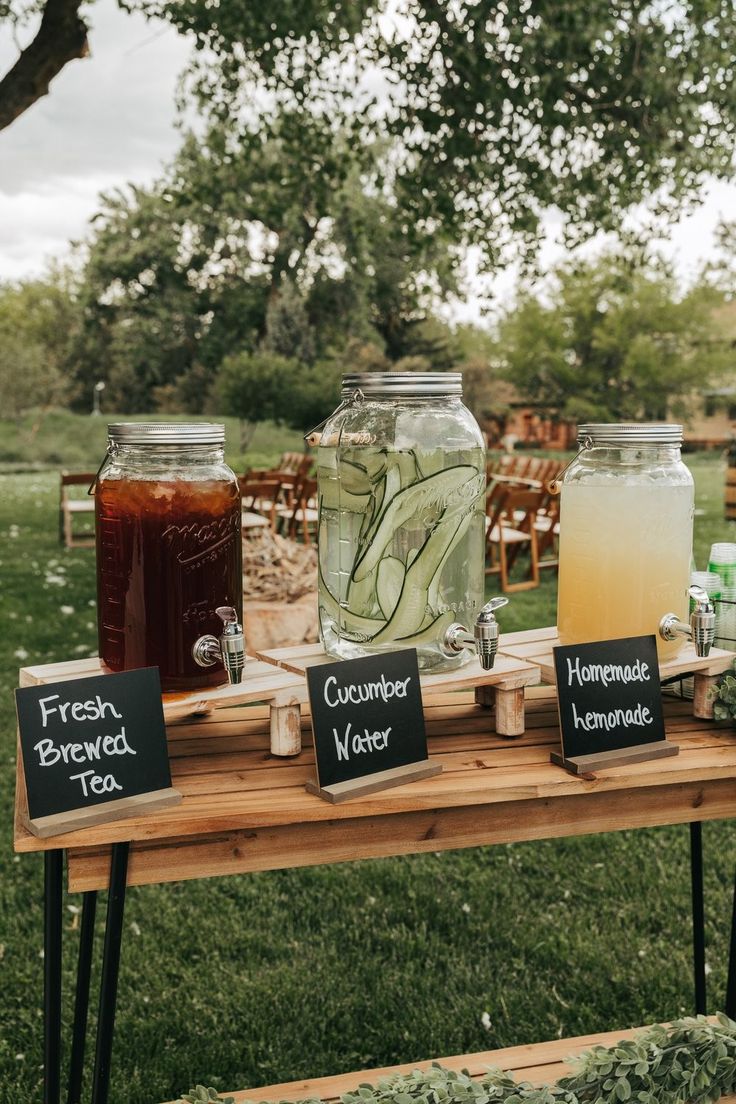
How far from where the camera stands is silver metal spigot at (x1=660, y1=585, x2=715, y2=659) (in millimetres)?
1544

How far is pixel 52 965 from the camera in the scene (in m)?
1.37

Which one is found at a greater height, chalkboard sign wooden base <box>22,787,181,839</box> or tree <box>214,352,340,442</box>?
tree <box>214,352,340,442</box>

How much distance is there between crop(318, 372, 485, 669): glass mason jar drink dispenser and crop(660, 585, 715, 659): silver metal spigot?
0.34 m

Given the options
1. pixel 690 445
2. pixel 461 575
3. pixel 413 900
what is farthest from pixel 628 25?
pixel 690 445

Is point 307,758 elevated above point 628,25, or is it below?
below

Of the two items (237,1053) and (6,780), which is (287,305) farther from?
(237,1053)

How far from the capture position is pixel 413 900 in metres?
3.22

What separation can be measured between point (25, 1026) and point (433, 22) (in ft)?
20.9

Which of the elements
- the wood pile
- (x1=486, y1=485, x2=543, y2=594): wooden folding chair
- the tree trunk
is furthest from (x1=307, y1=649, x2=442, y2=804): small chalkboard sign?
the tree trunk

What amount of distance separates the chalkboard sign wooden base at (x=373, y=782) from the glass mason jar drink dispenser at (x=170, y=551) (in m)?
0.20

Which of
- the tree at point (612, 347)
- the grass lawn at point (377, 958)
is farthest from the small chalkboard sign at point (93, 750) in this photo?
the tree at point (612, 347)

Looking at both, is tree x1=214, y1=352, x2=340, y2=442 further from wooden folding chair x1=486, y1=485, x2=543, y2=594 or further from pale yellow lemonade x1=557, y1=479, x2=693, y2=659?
pale yellow lemonade x1=557, y1=479, x2=693, y2=659

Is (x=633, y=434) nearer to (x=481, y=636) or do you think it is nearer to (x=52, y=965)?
(x=481, y=636)

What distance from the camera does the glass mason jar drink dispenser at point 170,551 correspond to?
4.43ft
